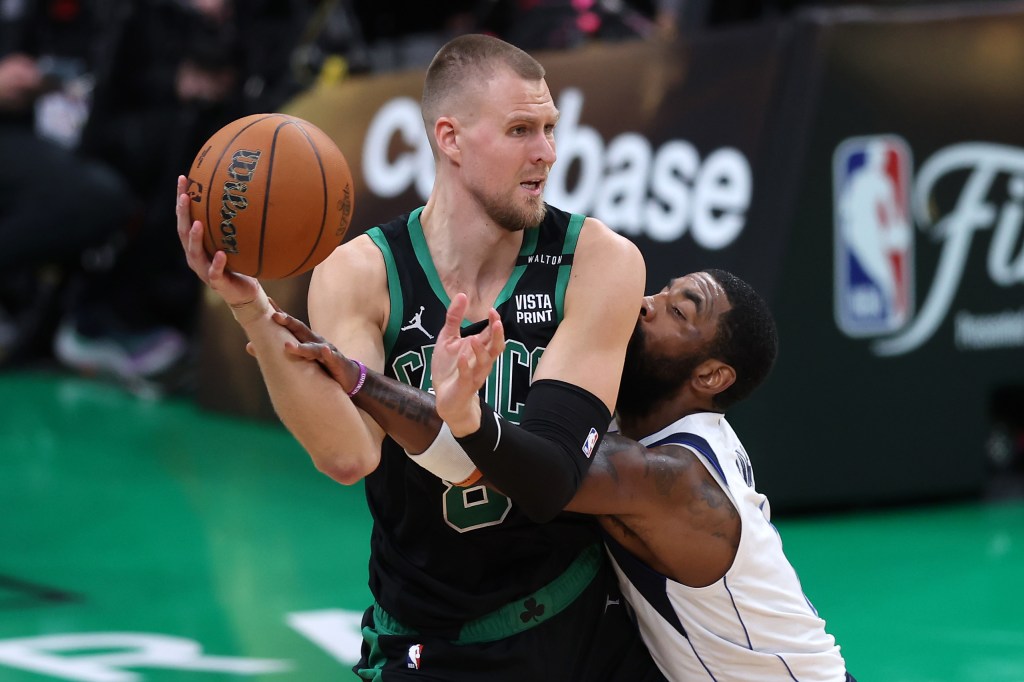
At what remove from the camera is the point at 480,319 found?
3.58 m

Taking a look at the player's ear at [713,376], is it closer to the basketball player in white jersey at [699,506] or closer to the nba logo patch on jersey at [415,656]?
the basketball player in white jersey at [699,506]

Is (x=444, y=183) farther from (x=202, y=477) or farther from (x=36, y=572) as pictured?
(x=202, y=477)

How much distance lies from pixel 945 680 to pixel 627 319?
86.3 inches

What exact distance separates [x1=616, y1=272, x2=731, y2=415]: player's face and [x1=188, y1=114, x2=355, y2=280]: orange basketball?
0.89 meters

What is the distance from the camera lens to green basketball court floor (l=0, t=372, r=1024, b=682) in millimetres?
5113

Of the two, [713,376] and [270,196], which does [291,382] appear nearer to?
[270,196]

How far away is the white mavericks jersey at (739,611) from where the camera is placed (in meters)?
3.62

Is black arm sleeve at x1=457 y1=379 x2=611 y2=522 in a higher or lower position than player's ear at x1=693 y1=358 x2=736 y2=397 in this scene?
lower

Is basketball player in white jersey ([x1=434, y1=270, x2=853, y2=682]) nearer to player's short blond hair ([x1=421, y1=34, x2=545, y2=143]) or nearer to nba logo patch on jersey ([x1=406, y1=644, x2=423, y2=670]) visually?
nba logo patch on jersey ([x1=406, y1=644, x2=423, y2=670])

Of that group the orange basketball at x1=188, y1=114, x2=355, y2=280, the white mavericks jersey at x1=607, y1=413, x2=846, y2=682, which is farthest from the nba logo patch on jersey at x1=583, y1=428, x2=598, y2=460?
the orange basketball at x1=188, y1=114, x2=355, y2=280

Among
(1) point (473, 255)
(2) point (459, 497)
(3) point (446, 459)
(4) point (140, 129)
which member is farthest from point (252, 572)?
(4) point (140, 129)

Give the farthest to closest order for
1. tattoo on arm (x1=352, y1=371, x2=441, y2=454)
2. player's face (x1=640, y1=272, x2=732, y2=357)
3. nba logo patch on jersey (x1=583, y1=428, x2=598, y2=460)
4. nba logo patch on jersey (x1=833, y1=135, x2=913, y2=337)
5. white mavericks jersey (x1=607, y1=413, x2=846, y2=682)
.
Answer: nba logo patch on jersey (x1=833, y1=135, x2=913, y2=337)
player's face (x1=640, y1=272, x2=732, y2=357)
white mavericks jersey (x1=607, y1=413, x2=846, y2=682)
nba logo patch on jersey (x1=583, y1=428, x2=598, y2=460)
tattoo on arm (x1=352, y1=371, x2=441, y2=454)

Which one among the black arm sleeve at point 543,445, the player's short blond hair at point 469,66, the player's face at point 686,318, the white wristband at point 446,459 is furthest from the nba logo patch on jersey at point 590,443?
the player's short blond hair at point 469,66

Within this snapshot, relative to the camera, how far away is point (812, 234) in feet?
21.6
